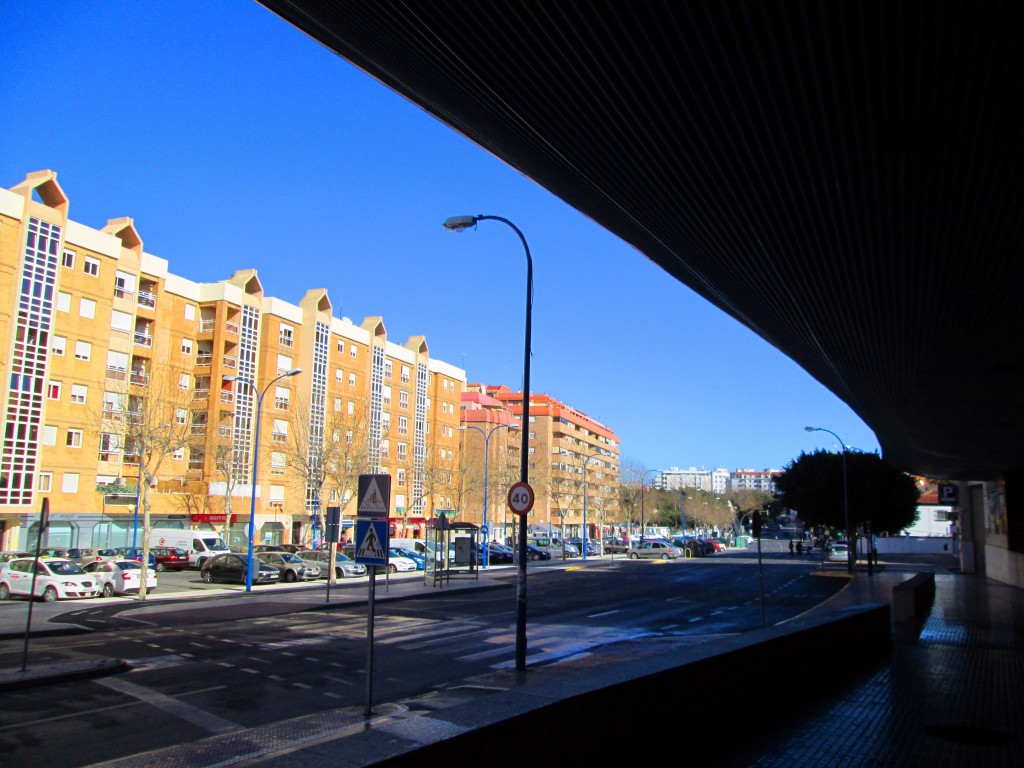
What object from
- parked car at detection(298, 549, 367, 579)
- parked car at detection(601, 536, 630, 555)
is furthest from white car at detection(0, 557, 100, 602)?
parked car at detection(601, 536, 630, 555)

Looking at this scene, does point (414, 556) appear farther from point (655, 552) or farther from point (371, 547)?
point (371, 547)

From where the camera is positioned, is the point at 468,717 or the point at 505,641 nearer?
the point at 468,717

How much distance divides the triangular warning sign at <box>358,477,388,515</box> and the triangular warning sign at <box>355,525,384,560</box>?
8.2 inches

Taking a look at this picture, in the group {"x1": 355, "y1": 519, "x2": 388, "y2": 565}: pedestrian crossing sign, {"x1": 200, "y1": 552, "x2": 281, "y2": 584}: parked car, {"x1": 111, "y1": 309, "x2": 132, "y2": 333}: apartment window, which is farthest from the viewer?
{"x1": 111, "y1": 309, "x2": 132, "y2": 333}: apartment window

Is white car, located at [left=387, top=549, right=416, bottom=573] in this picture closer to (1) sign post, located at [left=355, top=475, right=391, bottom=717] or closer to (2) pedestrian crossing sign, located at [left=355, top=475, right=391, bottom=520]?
(1) sign post, located at [left=355, top=475, right=391, bottom=717]

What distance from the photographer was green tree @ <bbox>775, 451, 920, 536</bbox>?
4778 cm

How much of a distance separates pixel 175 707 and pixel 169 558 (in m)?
34.1

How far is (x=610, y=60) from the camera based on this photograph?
5.30 m

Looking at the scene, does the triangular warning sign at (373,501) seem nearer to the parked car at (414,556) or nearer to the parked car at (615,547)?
the parked car at (414,556)

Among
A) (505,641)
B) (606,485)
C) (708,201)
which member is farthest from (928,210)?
(606,485)

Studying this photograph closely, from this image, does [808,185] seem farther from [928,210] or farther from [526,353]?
[526,353]

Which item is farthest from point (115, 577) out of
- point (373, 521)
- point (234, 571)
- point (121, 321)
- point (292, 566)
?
point (121, 321)

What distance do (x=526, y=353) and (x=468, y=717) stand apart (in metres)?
10.1

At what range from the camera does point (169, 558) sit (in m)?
40.8
